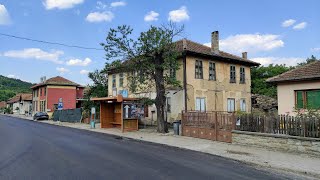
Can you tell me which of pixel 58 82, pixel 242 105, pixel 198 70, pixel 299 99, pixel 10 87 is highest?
pixel 10 87

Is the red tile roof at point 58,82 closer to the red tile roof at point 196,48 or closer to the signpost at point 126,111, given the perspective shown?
the red tile roof at point 196,48

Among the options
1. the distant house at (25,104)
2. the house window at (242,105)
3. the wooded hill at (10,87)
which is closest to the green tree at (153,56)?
the house window at (242,105)

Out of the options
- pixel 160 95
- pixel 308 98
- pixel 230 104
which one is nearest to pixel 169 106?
pixel 160 95

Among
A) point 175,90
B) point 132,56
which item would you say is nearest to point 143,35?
point 132,56

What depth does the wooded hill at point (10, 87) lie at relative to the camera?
122056mm

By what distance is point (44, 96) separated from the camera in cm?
5988

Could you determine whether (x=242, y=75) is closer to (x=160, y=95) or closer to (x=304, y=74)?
(x=304, y=74)

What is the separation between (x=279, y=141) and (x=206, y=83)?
14552 millimetres

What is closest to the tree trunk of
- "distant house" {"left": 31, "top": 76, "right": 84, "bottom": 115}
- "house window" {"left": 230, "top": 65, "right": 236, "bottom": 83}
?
"house window" {"left": 230, "top": 65, "right": 236, "bottom": 83}

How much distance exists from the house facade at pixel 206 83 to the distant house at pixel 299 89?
7.48 meters

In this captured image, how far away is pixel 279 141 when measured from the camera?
44.5 ft

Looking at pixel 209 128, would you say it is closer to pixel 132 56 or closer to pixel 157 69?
pixel 157 69

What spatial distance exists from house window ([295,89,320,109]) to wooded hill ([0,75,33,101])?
11783 centimetres

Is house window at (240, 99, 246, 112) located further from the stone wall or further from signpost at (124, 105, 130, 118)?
the stone wall
